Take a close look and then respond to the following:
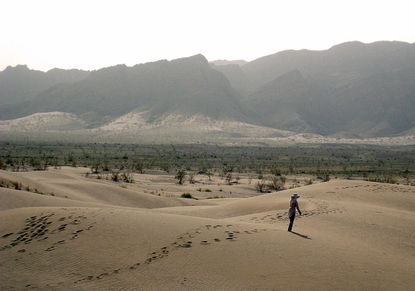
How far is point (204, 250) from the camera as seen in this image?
11.5 m

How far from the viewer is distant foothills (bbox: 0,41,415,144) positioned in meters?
129

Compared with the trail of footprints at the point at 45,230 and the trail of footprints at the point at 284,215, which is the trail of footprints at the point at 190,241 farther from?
the trail of footprints at the point at 284,215

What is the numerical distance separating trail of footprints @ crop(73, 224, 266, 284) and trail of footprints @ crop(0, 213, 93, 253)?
2.67 meters

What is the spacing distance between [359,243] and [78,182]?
785 inches

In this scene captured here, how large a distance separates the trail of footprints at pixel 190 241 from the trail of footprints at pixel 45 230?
267 centimetres

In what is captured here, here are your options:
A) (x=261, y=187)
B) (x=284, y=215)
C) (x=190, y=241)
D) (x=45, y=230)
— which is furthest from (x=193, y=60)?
(x=190, y=241)

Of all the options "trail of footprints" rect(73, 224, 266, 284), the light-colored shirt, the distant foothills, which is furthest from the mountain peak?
"trail of footprints" rect(73, 224, 266, 284)

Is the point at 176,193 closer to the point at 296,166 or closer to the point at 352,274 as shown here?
the point at 352,274

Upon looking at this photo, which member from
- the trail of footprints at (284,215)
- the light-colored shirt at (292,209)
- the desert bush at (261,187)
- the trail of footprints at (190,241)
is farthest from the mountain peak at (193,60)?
the trail of footprints at (190,241)

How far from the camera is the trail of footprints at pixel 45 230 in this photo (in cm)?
1302

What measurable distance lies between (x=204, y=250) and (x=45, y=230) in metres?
5.23

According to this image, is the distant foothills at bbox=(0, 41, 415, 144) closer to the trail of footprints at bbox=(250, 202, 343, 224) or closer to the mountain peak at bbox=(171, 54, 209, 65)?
the mountain peak at bbox=(171, 54, 209, 65)

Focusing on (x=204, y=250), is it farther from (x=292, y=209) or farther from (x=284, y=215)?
(x=284, y=215)

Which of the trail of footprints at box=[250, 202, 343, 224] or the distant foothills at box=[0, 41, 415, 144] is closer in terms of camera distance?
the trail of footprints at box=[250, 202, 343, 224]
